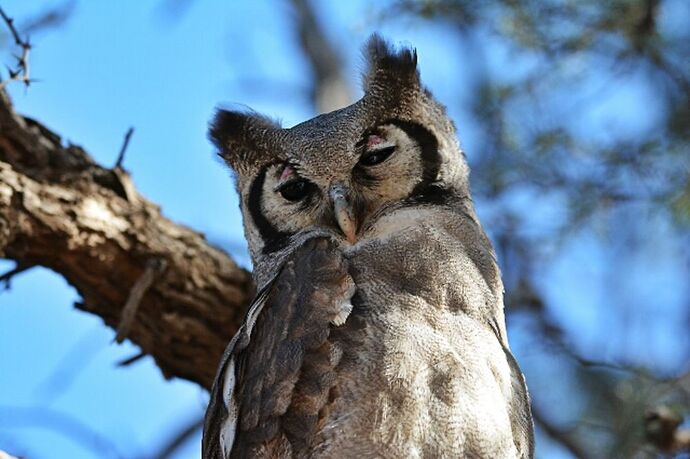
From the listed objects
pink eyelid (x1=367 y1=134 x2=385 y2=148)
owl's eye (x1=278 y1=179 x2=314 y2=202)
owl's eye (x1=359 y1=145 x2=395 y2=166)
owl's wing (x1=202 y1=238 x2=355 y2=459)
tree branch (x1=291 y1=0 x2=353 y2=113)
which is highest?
tree branch (x1=291 y1=0 x2=353 y2=113)

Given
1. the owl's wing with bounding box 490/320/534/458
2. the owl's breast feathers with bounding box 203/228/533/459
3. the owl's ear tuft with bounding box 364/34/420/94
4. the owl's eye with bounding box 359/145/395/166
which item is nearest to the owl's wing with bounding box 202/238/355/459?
the owl's breast feathers with bounding box 203/228/533/459

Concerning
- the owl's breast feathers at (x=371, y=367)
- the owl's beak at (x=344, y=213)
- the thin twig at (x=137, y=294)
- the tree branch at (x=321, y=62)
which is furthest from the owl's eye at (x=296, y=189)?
the tree branch at (x=321, y=62)

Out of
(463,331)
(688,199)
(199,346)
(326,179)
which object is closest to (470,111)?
(688,199)

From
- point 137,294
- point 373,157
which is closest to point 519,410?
point 373,157

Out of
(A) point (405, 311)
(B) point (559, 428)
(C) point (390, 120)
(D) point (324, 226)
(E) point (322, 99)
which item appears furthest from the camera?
(E) point (322, 99)

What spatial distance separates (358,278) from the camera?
10.9 ft

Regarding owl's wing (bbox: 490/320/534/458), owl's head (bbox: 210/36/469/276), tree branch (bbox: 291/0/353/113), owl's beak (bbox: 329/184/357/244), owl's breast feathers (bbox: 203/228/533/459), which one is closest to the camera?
owl's breast feathers (bbox: 203/228/533/459)

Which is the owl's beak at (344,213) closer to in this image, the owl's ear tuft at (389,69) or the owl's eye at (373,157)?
the owl's eye at (373,157)

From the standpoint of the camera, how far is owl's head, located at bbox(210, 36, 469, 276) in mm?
3625

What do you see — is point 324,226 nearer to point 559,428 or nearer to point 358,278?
point 358,278

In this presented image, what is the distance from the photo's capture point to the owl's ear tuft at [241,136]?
396 cm

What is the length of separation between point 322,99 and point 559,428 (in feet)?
12.1

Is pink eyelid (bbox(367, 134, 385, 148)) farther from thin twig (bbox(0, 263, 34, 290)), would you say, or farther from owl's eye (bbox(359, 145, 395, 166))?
thin twig (bbox(0, 263, 34, 290))

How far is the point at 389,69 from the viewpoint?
13.2 feet
